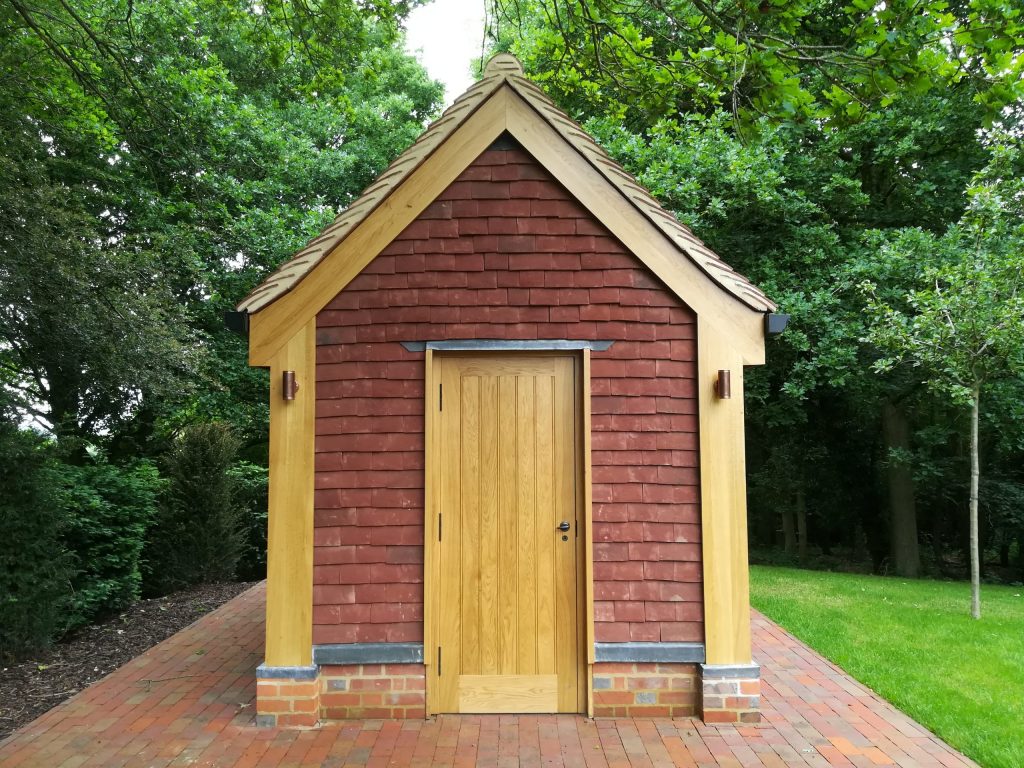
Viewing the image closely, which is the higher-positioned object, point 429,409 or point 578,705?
point 429,409

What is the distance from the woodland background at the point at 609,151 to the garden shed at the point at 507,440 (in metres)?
1.30

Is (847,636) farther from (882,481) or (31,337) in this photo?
(882,481)

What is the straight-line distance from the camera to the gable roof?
4301mm

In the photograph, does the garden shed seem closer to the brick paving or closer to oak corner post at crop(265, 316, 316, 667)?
oak corner post at crop(265, 316, 316, 667)

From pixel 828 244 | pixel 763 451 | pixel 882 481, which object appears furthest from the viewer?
pixel 763 451

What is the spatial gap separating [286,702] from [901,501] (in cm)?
1280

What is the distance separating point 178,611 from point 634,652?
559 centimetres

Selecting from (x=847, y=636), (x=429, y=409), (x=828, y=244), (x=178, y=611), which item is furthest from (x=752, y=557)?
(x=429, y=409)

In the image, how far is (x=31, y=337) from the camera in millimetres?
7328

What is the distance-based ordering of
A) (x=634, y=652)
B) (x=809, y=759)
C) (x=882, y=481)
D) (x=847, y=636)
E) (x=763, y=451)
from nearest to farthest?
(x=809, y=759), (x=634, y=652), (x=847, y=636), (x=882, y=481), (x=763, y=451)

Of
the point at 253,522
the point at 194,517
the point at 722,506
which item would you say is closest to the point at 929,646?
the point at 722,506

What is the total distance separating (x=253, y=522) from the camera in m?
10.5

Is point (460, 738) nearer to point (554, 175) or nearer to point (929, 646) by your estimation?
point (554, 175)

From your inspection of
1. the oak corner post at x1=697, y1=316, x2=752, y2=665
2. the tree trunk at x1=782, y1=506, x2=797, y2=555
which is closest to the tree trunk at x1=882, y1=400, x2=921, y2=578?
the tree trunk at x1=782, y1=506, x2=797, y2=555
